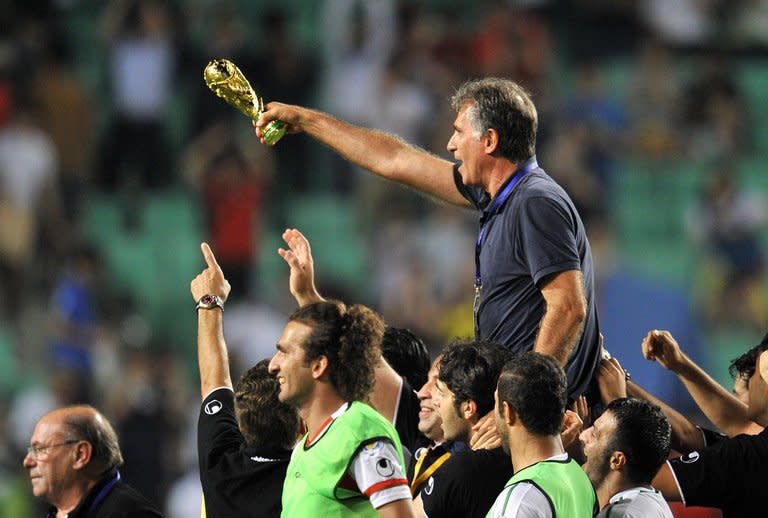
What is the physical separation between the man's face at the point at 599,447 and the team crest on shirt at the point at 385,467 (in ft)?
3.12

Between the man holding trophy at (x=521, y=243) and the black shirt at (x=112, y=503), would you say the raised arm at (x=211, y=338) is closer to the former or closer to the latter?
A: the black shirt at (x=112, y=503)

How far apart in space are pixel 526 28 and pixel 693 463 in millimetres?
9802

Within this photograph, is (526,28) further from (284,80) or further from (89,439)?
(89,439)

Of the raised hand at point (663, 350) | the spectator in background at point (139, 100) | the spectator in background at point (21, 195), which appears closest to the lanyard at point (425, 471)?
the raised hand at point (663, 350)

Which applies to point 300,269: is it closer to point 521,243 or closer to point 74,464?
point 521,243

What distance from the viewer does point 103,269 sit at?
510 inches

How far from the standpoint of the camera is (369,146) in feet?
18.9

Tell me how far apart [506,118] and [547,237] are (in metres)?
0.49

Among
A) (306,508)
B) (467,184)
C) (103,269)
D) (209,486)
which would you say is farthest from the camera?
(103,269)

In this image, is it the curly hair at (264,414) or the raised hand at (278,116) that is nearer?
the curly hair at (264,414)

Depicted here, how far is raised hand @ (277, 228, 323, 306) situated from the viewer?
5508 mm

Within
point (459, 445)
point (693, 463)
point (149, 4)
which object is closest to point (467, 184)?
point (459, 445)

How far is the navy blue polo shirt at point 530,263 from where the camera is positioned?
495 cm

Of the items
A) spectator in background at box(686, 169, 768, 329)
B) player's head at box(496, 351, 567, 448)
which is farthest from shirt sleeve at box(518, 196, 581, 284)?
spectator in background at box(686, 169, 768, 329)
